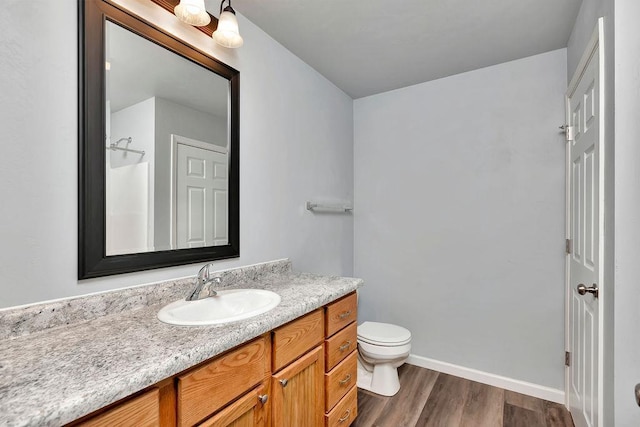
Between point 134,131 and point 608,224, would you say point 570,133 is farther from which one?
point 134,131

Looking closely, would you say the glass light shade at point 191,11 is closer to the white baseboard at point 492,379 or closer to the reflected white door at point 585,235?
the reflected white door at point 585,235

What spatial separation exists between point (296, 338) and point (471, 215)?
5.70ft

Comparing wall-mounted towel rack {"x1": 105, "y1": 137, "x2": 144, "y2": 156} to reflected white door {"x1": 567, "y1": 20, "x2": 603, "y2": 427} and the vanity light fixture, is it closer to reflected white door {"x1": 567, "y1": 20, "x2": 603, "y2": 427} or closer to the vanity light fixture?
the vanity light fixture

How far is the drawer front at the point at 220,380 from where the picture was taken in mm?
845

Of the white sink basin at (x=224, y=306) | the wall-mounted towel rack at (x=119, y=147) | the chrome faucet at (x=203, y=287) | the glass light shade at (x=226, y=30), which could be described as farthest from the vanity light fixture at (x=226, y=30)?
the white sink basin at (x=224, y=306)

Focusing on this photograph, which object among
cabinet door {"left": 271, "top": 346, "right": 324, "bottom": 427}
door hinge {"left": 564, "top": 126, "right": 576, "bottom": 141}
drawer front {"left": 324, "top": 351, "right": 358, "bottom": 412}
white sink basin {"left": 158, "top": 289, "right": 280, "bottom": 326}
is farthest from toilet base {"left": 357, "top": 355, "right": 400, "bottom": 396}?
door hinge {"left": 564, "top": 126, "right": 576, "bottom": 141}

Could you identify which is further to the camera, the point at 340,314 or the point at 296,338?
the point at 340,314

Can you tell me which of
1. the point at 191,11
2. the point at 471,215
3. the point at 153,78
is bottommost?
the point at 471,215

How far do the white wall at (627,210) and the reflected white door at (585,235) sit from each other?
192mm

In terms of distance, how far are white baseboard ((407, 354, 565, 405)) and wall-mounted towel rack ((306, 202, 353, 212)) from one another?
1354 mm

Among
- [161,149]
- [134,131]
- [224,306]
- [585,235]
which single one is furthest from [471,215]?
[134,131]

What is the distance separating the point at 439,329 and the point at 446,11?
220 centimetres

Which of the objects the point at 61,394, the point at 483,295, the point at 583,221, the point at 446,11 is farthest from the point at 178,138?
the point at 483,295

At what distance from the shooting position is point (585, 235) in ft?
5.27
